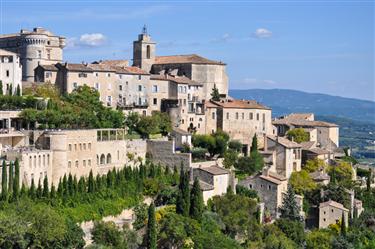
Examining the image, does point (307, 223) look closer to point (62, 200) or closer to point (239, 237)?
point (239, 237)

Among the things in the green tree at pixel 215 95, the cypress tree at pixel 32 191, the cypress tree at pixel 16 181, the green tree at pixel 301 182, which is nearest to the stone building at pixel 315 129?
the green tree at pixel 215 95

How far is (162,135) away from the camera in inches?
2719

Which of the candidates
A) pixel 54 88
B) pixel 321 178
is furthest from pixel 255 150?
pixel 54 88

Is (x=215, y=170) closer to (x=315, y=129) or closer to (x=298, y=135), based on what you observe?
(x=298, y=135)

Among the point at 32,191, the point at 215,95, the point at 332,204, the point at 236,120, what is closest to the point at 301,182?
the point at 332,204

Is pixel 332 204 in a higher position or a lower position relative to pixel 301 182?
lower

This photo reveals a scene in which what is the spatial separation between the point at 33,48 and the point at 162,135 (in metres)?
14.7

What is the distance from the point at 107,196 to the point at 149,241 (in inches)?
201

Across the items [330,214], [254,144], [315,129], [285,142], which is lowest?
[330,214]

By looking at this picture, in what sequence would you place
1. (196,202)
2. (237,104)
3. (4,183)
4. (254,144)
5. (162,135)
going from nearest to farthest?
(4,183)
(196,202)
(162,135)
(254,144)
(237,104)

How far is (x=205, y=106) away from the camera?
3002 inches

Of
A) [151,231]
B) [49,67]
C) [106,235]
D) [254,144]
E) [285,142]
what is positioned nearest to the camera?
[106,235]

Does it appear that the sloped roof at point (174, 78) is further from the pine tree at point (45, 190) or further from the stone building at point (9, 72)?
the pine tree at point (45, 190)

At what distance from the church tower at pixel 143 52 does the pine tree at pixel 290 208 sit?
24821 millimetres
